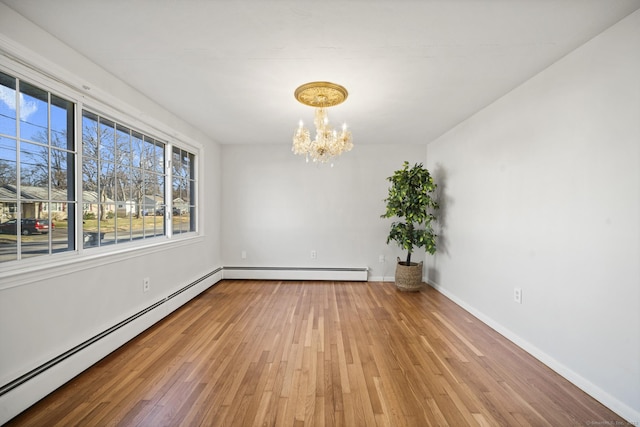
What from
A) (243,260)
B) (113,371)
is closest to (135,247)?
(113,371)

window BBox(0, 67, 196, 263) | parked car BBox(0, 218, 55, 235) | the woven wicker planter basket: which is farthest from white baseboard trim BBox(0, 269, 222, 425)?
the woven wicker planter basket

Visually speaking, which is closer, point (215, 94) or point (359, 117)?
point (215, 94)

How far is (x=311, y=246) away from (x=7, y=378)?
3577 mm

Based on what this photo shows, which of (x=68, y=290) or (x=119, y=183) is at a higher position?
(x=119, y=183)

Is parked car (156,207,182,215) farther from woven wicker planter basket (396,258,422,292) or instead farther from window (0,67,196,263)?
woven wicker planter basket (396,258,422,292)

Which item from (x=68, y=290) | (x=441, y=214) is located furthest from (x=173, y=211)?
→ (x=441, y=214)

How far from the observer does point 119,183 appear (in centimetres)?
251

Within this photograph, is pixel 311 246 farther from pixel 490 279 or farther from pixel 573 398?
pixel 573 398

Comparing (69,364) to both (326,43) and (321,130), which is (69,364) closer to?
(321,130)

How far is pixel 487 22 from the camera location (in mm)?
1606

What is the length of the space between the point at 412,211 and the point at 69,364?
3.88 meters

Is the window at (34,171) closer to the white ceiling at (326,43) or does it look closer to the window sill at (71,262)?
the window sill at (71,262)

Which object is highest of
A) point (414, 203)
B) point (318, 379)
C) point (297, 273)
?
point (414, 203)

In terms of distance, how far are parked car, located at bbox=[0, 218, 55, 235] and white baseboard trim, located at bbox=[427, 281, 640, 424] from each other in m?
3.80
